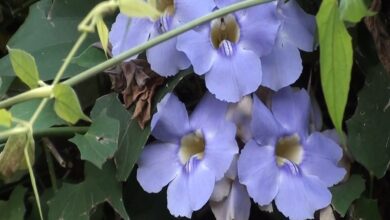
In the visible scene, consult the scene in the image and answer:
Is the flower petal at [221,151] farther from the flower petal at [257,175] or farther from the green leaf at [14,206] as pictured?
the green leaf at [14,206]

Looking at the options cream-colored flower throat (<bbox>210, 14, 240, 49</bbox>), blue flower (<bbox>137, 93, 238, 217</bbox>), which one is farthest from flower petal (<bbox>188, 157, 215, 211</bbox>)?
cream-colored flower throat (<bbox>210, 14, 240, 49</bbox>)

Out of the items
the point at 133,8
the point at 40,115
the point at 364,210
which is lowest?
the point at 364,210

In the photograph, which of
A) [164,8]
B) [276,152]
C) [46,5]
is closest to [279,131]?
[276,152]

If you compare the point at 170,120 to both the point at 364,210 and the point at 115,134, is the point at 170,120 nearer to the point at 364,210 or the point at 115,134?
the point at 115,134

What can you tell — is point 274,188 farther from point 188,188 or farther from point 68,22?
point 68,22

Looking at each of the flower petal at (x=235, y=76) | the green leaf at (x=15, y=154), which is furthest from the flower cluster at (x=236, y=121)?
the green leaf at (x=15, y=154)

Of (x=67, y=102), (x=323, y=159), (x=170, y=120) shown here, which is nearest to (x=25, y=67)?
(x=67, y=102)
